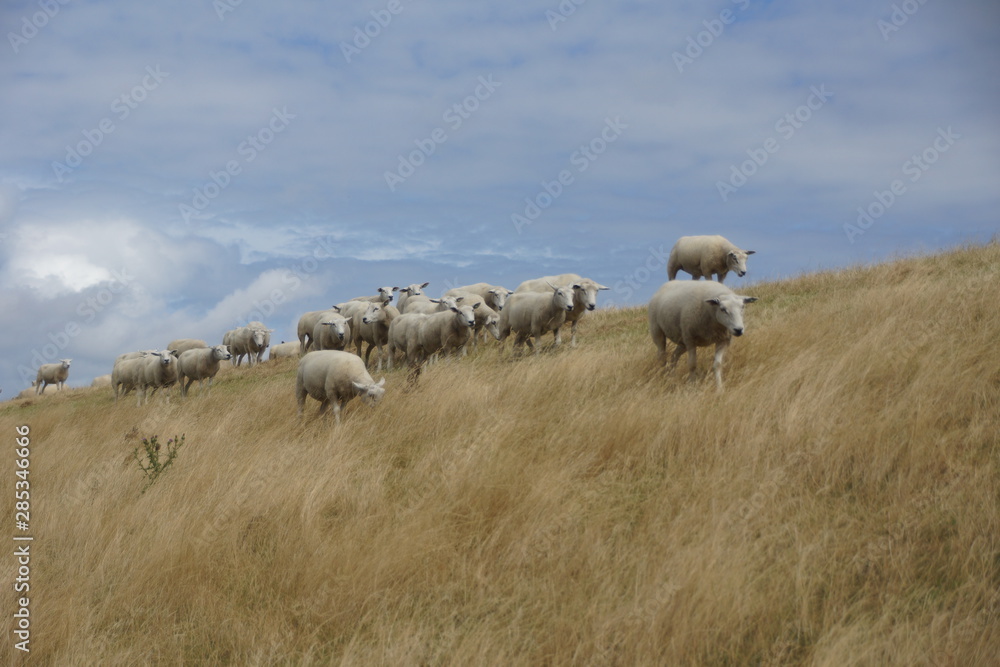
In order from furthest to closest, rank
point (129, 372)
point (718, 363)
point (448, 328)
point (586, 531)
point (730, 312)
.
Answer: point (129, 372), point (448, 328), point (718, 363), point (730, 312), point (586, 531)

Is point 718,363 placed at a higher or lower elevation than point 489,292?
lower

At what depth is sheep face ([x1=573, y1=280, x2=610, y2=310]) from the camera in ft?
50.6

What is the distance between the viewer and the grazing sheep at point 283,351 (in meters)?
30.2

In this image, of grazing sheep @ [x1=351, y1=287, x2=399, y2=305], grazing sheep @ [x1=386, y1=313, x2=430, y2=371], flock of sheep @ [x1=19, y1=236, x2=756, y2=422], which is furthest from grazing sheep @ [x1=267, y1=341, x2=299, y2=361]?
grazing sheep @ [x1=386, y1=313, x2=430, y2=371]

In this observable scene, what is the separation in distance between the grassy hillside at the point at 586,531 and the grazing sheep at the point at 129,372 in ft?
46.4

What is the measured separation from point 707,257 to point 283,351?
718 inches

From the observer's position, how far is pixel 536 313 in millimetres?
16000

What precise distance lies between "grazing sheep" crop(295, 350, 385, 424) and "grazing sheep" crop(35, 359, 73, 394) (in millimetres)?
34796

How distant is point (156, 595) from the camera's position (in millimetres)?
6348

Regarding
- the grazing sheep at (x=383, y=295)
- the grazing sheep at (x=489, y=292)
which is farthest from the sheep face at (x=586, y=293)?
the grazing sheep at (x=383, y=295)

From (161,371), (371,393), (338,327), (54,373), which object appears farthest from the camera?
(54,373)

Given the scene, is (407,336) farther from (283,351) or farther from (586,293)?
(283,351)

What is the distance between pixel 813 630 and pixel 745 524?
3.55 feet

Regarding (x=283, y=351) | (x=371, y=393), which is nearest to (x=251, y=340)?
(x=283, y=351)
